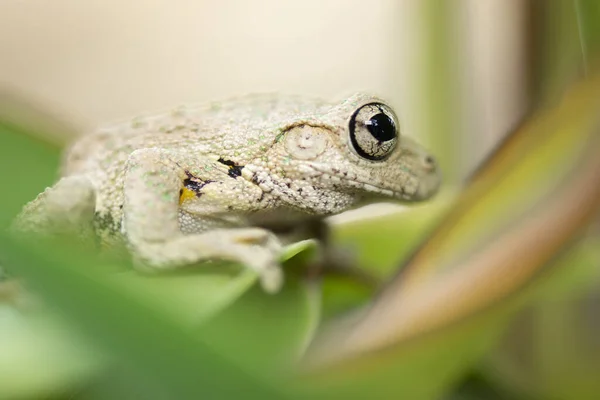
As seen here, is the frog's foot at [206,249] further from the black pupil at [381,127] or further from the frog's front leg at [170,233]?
the black pupil at [381,127]

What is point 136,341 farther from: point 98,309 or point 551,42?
point 551,42

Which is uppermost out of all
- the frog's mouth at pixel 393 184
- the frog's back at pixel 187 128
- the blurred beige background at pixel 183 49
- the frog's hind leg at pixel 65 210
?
the blurred beige background at pixel 183 49

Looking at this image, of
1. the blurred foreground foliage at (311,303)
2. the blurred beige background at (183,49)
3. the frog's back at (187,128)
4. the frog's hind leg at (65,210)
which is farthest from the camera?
the blurred beige background at (183,49)

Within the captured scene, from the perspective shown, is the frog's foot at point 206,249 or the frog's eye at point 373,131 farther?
the frog's eye at point 373,131

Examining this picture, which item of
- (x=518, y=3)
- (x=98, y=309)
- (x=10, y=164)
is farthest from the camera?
(x=518, y=3)

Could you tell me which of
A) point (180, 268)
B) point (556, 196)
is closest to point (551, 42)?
point (556, 196)

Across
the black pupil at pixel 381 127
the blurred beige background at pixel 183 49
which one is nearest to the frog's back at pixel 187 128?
the black pupil at pixel 381 127
